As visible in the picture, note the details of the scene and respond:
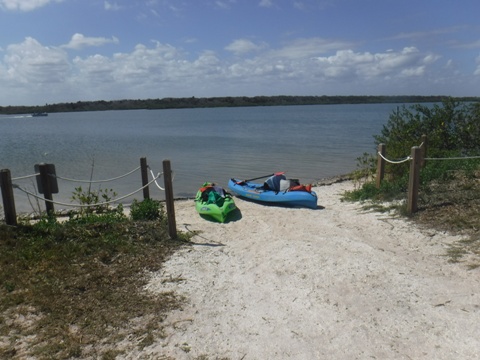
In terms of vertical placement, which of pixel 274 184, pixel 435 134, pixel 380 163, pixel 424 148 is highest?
pixel 435 134

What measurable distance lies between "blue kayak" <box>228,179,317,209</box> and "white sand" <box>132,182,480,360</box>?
1.94 meters

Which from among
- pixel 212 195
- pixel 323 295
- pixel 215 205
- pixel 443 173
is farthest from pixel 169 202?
pixel 443 173

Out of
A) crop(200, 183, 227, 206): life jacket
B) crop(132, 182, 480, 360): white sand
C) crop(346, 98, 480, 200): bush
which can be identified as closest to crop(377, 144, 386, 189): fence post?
crop(346, 98, 480, 200): bush

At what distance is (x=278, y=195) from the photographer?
33.5ft

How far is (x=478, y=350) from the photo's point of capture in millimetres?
3756

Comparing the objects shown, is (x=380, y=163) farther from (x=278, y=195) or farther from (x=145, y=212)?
(x=145, y=212)

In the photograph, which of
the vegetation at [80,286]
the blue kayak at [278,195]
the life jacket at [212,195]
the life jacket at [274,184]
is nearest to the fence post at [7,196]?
the vegetation at [80,286]

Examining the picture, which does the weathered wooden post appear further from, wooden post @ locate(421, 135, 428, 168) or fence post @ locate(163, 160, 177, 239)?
fence post @ locate(163, 160, 177, 239)

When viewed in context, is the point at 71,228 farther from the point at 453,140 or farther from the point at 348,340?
the point at 453,140

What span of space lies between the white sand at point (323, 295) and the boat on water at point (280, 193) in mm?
1995

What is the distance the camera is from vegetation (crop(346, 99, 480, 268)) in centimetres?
723

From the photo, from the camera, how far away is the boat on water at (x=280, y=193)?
9.76 metres

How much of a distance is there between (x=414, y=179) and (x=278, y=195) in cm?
342

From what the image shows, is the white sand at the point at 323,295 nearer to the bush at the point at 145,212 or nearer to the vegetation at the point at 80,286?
the vegetation at the point at 80,286
